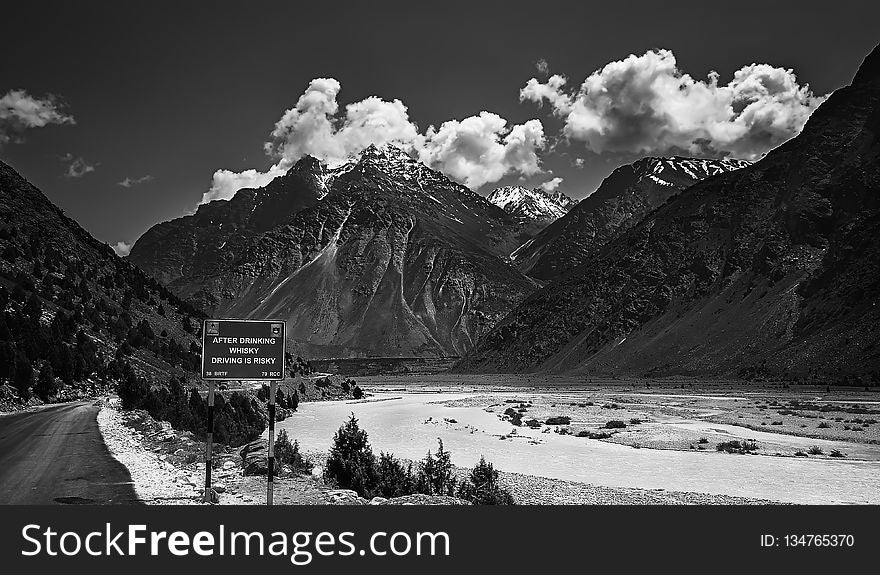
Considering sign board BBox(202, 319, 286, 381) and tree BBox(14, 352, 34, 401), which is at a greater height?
sign board BBox(202, 319, 286, 381)

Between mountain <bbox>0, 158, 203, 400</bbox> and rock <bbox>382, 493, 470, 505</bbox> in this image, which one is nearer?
rock <bbox>382, 493, 470, 505</bbox>

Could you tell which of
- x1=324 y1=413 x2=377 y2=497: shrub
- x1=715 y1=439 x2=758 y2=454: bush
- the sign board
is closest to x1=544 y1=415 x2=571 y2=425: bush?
x1=715 y1=439 x2=758 y2=454: bush

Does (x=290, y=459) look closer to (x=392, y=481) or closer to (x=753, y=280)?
(x=392, y=481)

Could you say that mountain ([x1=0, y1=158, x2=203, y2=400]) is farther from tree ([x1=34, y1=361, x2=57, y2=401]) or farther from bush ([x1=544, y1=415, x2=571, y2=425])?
bush ([x1=544, y1=415, x2=571, y2=425])

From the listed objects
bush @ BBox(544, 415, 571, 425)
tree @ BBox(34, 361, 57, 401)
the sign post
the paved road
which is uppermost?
the sign post

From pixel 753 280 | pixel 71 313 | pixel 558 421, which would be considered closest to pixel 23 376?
pixel 71 313

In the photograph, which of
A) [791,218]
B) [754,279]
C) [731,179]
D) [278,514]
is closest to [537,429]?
[278,514]

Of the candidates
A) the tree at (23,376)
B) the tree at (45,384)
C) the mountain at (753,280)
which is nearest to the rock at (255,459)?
the tree at (23,376)

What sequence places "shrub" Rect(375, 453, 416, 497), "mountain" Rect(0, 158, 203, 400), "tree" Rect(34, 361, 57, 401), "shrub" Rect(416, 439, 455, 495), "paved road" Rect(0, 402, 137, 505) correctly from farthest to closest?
"mountain" Rect(0, 158, 203, 400)
"tree" Rect(34, 361, 57, 401)
"shrub" Rect(416, 439, 455, 495)
"shrub" Rect(375, 453, 416, 497)
"paved road" Rect(0, 402, 137, 505)

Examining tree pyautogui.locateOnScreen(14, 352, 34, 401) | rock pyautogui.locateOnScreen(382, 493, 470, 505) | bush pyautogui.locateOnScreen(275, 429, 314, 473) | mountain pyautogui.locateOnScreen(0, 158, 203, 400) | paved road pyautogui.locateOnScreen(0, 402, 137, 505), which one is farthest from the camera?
mountain pyautogui.locateOnScreen(0, 158, 203, 400)
